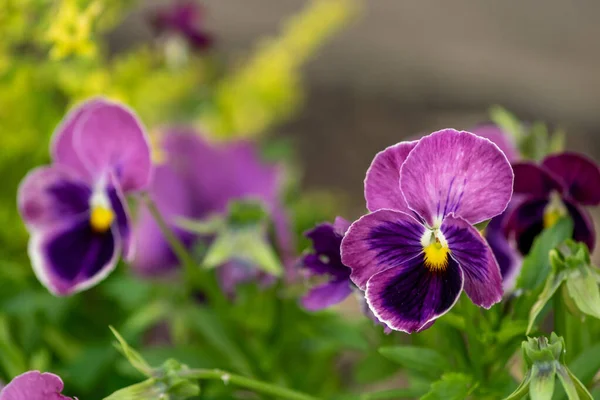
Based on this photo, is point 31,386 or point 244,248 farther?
point 244,248

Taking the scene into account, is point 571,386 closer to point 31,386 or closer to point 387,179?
point 387,179

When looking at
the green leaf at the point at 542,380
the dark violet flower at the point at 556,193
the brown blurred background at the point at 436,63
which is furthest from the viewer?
the brown blurred background at the point at 436,63

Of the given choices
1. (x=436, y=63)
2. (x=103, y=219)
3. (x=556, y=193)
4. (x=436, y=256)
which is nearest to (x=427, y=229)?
(x=436, y=256)

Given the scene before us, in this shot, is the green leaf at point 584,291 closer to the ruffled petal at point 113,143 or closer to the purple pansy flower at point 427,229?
the purple pansy flower at point 427,229

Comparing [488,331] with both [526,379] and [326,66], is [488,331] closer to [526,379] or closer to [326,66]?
[526,379]

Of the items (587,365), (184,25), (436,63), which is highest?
(184,25)

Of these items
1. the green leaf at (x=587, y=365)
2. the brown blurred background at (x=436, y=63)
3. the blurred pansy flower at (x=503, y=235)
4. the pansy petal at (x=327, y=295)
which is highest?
the pansy petal at (x=327, y=295)

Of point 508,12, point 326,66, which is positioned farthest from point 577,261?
point 508,12

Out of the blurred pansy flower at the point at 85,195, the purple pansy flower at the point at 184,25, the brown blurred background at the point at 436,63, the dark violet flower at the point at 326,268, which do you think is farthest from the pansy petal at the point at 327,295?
the brown blurred background at the point at 436,63
